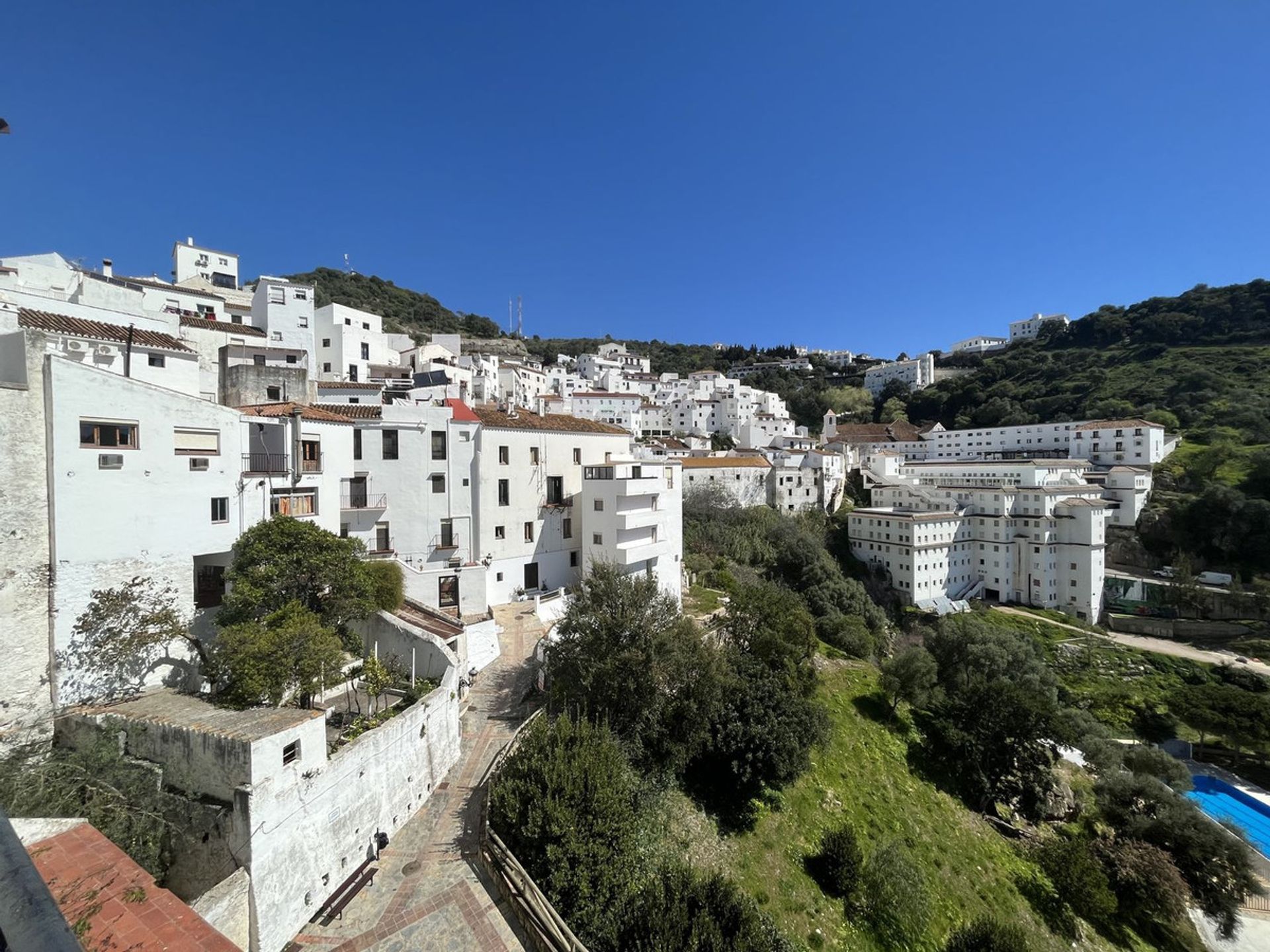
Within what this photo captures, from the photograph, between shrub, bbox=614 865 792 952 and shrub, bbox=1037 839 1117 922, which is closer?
shrub, bbox=614 865 792 952

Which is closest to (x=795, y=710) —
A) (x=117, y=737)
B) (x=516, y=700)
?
(x=516, y=700)

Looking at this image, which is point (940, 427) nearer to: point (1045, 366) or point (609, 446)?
point (1045, 366)

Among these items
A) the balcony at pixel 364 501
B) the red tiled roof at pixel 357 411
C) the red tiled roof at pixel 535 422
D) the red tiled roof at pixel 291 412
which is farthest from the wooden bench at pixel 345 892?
the red tiled roof at pixel 535 422

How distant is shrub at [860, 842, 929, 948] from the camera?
47.5 ft

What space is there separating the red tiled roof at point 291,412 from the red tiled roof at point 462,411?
4542 millimetres

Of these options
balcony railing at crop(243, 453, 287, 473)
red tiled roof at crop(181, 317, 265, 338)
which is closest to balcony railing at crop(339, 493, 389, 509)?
balcony railing at crop(243, 453, 287, 473)

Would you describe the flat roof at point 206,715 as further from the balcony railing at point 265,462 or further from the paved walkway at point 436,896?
the balcony railing at point 265,462

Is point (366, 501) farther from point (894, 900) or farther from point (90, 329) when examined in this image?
point (894, 900)

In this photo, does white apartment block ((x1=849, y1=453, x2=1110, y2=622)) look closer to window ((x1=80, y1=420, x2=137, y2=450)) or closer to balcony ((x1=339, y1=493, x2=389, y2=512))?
balcony ((x1=339, y1=493, x2=389, y2=512))

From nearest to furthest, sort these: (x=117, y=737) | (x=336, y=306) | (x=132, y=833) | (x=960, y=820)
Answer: (x=132, y=833), (x=117, y=737), (x=960, y=820), (x=336, y=306)

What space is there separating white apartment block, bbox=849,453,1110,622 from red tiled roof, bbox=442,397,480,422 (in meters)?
41.9

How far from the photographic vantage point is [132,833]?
9094 mm

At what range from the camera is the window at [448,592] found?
21531mm

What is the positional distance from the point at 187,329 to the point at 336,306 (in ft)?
55.5
